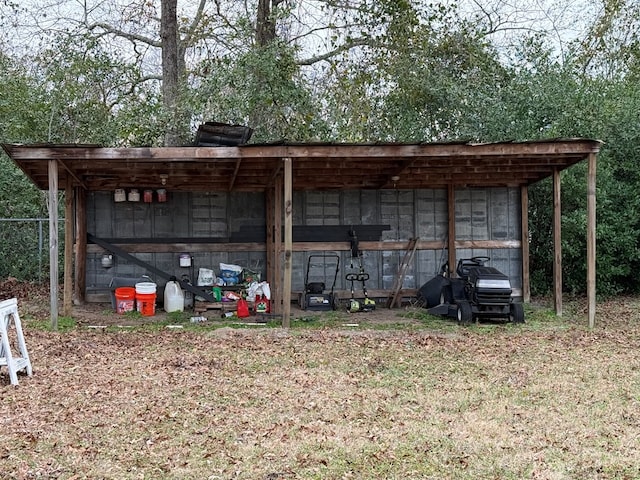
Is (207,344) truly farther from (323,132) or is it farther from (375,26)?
(375,26)

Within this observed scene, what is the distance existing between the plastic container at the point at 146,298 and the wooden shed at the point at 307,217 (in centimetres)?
95

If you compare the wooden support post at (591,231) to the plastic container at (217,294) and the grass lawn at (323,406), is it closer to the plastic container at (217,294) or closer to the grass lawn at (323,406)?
the grass lawn at (323,406)

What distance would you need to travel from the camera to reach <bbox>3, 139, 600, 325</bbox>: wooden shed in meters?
9.21

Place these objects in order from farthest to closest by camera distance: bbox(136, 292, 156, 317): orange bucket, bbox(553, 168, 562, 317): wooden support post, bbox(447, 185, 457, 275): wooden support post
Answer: bbox(447, 185, 457, 275): wooden support post → bbox(136, 292, 156, 317): orange bucket → bbox(553, 168, 562, 317): wooden support post

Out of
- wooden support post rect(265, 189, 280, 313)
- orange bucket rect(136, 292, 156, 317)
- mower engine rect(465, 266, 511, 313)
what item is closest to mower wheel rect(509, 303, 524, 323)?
mower engine rect(465, 266, 511, 313)

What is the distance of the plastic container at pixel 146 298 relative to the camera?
8.98 meters

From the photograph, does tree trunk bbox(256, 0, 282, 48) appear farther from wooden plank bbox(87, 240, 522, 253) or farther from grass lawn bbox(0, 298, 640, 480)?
grass lawn bbox(0, 298, 640, 480)

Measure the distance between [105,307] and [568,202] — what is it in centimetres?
794

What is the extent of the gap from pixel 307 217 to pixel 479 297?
3.29 m

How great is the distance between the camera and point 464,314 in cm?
817

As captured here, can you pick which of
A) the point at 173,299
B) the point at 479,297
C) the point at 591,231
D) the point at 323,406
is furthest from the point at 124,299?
the point at 591,231

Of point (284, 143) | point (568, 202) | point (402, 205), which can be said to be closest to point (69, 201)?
point (284, 143)

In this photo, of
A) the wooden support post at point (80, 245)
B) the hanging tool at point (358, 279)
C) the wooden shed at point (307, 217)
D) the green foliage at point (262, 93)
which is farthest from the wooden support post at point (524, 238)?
the wooden support post at point (80, 245)

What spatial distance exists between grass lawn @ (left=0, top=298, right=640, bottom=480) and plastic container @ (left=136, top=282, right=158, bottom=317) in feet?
5.33
